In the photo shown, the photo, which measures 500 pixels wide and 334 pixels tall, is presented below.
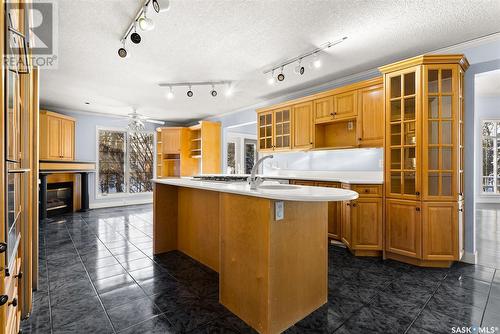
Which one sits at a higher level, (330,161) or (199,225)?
(330,161)

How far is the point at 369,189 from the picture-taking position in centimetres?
312

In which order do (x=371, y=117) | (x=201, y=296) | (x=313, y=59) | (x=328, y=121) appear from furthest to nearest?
(x=328, y=121) < (x=371, y=117) < (x=313, y=59) < (x=201, y=296)

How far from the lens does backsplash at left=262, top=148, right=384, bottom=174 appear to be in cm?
367

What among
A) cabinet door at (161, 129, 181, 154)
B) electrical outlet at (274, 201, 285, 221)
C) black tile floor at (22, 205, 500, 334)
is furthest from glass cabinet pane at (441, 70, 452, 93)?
cabinet door at (161, 129, 181, 154)

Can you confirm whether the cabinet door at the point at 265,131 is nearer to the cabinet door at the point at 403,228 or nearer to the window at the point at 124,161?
the cabinet door at the point at 403,228

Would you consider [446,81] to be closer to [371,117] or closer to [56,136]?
[371,117]

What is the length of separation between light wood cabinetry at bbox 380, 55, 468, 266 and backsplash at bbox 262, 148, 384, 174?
2.40 ft

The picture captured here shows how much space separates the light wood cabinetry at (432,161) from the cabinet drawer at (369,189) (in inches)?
10.5

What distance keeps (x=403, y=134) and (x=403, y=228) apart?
1118mm

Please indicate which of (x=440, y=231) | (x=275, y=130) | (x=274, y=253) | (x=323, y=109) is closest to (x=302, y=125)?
(x=323, y=109)

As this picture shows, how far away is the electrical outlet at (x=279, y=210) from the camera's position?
163 cm

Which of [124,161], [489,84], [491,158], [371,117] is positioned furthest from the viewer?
[124,161]

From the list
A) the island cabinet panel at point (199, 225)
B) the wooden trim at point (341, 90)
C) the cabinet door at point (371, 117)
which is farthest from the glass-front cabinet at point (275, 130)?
the island cabinet panel at point (199, 225)

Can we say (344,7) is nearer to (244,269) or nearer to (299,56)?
(299,56)
